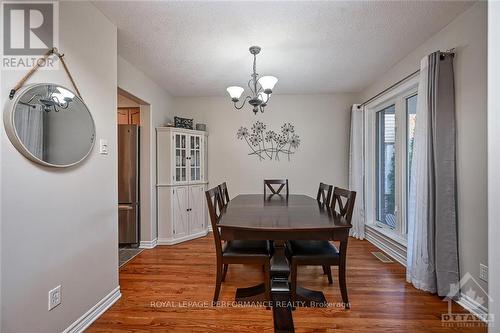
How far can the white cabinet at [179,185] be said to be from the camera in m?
3.56

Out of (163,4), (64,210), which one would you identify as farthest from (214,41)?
(64,210)

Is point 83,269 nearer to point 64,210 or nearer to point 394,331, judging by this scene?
point 64,210

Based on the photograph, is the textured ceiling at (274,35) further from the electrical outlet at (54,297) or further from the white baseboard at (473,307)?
the white baseboard at (473,307)

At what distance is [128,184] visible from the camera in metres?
3.39

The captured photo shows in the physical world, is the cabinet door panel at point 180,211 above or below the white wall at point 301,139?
below

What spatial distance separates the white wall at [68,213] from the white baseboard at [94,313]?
37 mm

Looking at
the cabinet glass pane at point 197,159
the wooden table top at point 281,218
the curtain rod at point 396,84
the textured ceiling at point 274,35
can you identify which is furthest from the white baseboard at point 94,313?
the curtain rod at point 396,84

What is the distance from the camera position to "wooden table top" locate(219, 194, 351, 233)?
171 cm

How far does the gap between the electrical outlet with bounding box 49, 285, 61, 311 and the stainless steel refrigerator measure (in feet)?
6.34

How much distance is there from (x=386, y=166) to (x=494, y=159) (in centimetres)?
246

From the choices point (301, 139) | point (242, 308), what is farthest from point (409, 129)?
point (242, 308)

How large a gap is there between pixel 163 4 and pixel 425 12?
6.73 feet

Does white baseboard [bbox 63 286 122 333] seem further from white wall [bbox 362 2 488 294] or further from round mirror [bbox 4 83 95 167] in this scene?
white wall [bbox 362 2 488 294]

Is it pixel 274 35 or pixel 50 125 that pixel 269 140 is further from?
pixel 50 125
